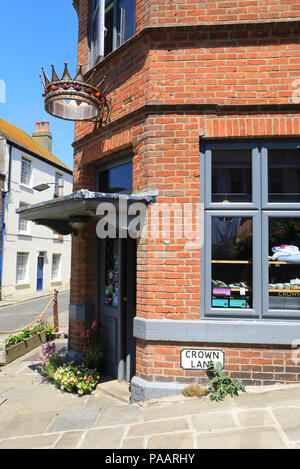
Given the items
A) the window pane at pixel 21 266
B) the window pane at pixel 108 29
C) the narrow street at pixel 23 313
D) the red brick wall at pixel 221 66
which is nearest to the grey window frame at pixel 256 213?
the red brick wall at pixel 221 66

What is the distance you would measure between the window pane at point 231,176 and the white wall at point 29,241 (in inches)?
663

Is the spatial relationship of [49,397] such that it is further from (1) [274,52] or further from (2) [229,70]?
(1) [274,52]

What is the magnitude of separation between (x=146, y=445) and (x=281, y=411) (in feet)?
4.60

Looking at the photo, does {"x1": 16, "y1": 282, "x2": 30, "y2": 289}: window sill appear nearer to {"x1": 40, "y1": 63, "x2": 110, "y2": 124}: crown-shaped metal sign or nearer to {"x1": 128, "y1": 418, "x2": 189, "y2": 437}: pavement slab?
{"x1": 40, "y1": 63, "x2": 110, "y2": 124}: crown-shaped metal sign

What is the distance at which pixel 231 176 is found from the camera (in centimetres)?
477

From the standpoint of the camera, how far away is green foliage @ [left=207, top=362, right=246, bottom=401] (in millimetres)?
4191

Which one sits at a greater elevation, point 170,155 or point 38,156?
point 38,156

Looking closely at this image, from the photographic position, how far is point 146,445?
3.32 m

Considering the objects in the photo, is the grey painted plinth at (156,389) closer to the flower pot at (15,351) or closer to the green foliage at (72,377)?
the green foliage at (72,377)

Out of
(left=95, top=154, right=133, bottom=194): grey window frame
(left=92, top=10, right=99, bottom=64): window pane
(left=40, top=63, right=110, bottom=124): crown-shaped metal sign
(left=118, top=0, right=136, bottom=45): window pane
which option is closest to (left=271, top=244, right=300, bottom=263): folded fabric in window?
(left=95, top=154, right=133, bottom=194): grey window frame

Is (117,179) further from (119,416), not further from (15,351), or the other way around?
(15,351)

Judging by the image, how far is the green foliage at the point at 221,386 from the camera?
419 cm

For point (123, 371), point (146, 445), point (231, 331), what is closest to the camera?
point (146, 445)
